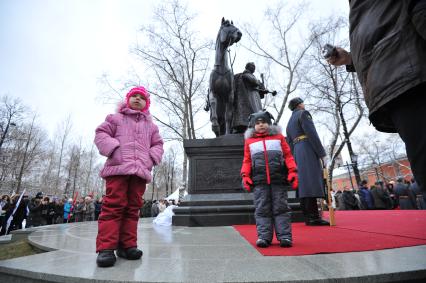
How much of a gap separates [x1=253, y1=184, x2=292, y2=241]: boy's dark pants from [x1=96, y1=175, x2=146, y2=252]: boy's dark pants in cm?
127

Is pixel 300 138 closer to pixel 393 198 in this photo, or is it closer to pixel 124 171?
pixel 124 171

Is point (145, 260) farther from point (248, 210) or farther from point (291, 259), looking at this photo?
point (248, 210)

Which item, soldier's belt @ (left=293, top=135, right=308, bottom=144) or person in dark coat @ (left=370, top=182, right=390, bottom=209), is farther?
person in dark coat @ (left=370, top=182, right=390, bottom=209)

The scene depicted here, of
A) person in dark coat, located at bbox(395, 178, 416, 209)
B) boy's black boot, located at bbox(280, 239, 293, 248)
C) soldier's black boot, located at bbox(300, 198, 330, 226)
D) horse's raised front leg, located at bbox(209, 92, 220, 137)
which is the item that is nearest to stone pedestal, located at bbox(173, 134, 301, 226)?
soldier's black boot, located at bbox(300, 198, 330, 226)

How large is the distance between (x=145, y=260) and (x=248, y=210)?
3.29m

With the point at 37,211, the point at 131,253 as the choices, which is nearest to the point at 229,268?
the point at 131,253

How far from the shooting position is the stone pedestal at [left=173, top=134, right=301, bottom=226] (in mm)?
5215

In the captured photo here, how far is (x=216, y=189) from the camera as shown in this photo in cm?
575

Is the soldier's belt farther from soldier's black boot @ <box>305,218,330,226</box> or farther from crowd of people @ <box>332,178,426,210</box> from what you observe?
crowd of people @ <box>332,178,426,210</box>

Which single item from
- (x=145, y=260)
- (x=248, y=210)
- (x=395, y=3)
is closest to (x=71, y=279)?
(x=145, y=260)

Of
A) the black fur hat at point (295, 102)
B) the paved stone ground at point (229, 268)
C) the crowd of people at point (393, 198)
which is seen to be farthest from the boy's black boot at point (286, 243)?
the crowd of people at point (393, 198)

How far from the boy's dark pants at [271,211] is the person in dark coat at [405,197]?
11.4 meters

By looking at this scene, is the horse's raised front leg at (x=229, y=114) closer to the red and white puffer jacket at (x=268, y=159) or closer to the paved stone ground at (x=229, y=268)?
the red and white puffer jacket at (x=268, y=159)

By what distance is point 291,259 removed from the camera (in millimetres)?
2010
